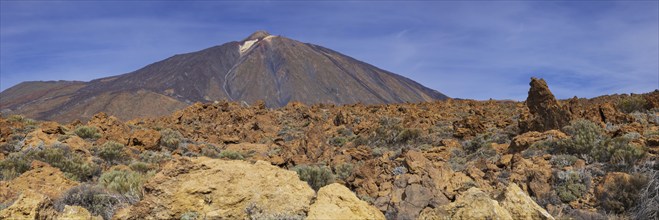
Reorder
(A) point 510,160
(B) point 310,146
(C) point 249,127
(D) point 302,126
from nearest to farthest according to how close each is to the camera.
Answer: (A) point 510,160
(B) point 310,146
(C) point 249,127
(D) point 302,126

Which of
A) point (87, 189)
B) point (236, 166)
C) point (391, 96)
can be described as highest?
point (391, 96)

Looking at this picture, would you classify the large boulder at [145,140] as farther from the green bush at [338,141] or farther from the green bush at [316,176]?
the green bush at [338,141]

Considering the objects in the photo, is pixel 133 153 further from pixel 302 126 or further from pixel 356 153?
pixel 302 126

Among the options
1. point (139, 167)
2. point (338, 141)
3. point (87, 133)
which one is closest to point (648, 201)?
point (139, 167)

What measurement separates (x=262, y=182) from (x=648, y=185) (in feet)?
16.2

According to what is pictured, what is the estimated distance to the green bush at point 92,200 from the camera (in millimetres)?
5824

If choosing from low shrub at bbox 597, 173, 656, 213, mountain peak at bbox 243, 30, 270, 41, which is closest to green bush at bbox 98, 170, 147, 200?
low shrub at bbox 597, 173, 656, 213

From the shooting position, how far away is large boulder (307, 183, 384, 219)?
13.7 ft

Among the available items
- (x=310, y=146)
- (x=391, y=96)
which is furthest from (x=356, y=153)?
(x=391, y=96)

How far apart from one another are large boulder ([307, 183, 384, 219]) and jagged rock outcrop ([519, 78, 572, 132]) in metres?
9.24

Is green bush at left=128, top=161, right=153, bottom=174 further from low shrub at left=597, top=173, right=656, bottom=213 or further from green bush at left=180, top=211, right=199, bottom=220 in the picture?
low shrub at left=597, top=173, right=656, bottom=213

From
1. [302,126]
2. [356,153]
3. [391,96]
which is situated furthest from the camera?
[391,96]

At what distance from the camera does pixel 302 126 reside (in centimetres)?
2244

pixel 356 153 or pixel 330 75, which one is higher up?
pixel 330 75
